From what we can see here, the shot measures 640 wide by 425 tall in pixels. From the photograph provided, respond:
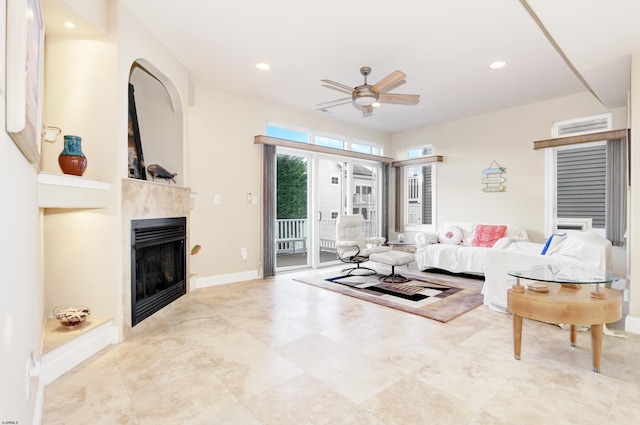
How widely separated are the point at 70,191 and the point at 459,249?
5.06 metres

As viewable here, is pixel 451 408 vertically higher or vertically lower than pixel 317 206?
lower

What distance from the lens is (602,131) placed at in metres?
4.54

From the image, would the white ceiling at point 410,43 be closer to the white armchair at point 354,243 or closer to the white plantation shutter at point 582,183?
the white plantation shutter at point 582,183

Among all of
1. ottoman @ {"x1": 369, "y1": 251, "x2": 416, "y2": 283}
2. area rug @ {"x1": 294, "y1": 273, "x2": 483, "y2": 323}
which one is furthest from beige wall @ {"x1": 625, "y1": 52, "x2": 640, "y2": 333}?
ottoman @ {"x1": 369, "y1": 251, "x2": 416, "y2": 283}

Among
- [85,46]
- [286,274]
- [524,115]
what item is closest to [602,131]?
[524,115]

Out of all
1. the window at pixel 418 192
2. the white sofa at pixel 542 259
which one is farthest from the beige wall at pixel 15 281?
the window at pixel 418 192

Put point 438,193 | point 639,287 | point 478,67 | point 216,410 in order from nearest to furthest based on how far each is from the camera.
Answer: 1. point 216,410
2. point 639,287
3. point 478,67
4. point 438,193

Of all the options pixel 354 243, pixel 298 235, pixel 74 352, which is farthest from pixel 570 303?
pixel 298 235

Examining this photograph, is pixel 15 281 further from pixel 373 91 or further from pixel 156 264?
pixel 373 91

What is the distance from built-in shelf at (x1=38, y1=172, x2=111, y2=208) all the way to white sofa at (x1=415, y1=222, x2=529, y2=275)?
15.5ft

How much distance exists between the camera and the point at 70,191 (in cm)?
228

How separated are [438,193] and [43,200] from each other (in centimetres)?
618

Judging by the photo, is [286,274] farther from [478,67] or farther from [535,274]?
[478,67]

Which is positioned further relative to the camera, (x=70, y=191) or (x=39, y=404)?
(x=70, y=191)
